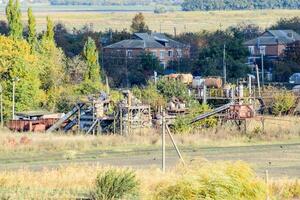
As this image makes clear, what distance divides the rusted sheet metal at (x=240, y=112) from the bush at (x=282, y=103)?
4.96 meters

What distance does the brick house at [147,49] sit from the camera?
7738cm

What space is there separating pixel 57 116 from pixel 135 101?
4.54m

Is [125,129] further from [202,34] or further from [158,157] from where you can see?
[202,34]

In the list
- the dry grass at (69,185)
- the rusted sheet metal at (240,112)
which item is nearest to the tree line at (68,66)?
the rusted sheet metal at (240,112)

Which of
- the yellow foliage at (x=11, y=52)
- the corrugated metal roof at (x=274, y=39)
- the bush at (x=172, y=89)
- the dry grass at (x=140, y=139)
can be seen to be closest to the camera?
the dry grass at (x=140, y=139)

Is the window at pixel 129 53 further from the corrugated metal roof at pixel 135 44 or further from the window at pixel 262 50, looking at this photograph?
the window at pixel 262 50

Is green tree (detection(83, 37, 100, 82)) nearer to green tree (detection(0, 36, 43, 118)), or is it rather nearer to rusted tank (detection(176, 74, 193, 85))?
rusted tank (detection(176, 74, 193, 85))

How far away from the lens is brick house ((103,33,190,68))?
7738 centimetres

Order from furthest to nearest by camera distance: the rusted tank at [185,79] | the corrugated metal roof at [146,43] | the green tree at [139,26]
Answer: the green tree at [139,26], the corrugated metal roof at [146,43], the rusted tank at [185,79]

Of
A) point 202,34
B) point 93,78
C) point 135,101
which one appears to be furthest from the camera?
point 202,34

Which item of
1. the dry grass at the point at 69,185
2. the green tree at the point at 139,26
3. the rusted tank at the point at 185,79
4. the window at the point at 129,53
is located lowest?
the dry grass at the point at 69,185

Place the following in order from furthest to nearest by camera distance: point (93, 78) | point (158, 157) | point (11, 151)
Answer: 1. point (93, 78)
2. point (11, 151)
3. point (158, 157)

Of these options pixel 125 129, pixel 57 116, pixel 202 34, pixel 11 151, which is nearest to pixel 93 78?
pixel 57 116

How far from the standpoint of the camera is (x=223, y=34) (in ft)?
304
